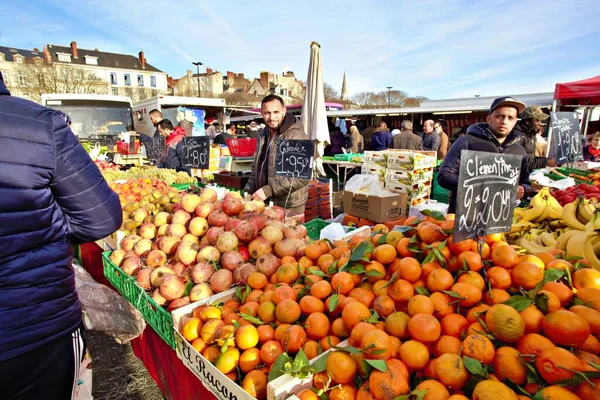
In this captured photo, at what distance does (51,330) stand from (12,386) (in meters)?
0.23

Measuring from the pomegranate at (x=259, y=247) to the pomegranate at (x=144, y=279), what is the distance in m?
0.68

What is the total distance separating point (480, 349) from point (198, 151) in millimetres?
3906

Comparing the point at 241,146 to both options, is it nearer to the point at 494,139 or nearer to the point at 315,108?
the point at 315,108

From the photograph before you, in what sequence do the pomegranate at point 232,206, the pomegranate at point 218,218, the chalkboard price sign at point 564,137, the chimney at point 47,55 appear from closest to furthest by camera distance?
the pomegranate at point 218,218 → the pomegranate at point 232,206 → the chalkboard price sign at point 564,137 → the chimney at point 47,55

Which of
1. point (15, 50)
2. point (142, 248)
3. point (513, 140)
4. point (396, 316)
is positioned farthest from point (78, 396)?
point (15, 50)

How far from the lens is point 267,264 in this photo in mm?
1995

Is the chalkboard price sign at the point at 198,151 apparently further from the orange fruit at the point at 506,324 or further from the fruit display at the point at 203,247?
the orange fruit at the point at 506,324

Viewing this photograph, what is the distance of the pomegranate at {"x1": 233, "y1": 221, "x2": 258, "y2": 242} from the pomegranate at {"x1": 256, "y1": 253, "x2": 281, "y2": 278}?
264 mm

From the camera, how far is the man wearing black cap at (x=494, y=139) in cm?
300

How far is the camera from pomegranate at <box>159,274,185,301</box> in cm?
198

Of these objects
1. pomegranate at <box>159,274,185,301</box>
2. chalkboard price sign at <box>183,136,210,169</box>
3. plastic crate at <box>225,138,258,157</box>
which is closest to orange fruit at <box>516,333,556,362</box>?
pomegranate at <box>159,274,185,301</box>

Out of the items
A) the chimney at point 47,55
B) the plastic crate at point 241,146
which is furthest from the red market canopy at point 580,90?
the chimney at point 47,55

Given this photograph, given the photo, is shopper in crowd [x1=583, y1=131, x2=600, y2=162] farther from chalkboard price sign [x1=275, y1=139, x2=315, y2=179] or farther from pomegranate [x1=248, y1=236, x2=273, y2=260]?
pomegranate [x1=248, y1=236, x2=273, y2=260]

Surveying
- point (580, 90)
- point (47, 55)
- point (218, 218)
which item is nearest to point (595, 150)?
point (580, 90)
